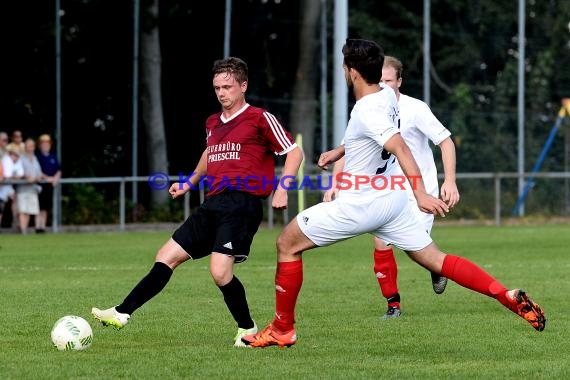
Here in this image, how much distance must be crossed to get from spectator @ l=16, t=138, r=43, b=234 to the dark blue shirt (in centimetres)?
30

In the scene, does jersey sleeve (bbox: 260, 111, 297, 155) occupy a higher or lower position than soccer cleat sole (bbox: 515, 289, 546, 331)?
higher

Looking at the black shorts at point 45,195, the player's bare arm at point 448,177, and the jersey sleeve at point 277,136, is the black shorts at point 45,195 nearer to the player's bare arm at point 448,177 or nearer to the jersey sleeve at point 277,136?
the player's bare arm at point 448,177

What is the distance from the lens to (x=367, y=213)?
820 centimetres

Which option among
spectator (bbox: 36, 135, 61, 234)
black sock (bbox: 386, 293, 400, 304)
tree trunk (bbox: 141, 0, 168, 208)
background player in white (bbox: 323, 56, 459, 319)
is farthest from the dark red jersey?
tree trunk (bbox: 141, 0, 168, 208)

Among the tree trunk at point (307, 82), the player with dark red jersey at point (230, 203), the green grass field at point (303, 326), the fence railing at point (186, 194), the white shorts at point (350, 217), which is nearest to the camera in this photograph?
the green grass field at point (303, 326)

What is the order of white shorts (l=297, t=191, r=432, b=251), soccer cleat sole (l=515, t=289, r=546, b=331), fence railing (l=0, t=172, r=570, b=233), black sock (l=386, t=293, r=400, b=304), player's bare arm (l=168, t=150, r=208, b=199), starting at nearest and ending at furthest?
1. white shorts (l=297, t=191, r=432, b=251)
2. soccer cleat sole (l=515, t=289, r=546, b=331)
3. player's bare arm (l=168, t=150, r=208, b=199)
4. black sock (l=386, t=293, r=400, b=304)
5. fence railing (l=0, t=172, r=570, b=233)

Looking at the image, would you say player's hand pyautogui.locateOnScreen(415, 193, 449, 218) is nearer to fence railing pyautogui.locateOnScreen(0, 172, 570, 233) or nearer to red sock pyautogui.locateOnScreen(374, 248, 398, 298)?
red sock pyautogui.locateOnScreen(374, 248, 398, 298)

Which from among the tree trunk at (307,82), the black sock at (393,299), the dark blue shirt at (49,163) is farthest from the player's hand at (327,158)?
the tree trunk at (307,82)

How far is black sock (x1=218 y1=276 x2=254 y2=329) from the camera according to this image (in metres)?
8.62

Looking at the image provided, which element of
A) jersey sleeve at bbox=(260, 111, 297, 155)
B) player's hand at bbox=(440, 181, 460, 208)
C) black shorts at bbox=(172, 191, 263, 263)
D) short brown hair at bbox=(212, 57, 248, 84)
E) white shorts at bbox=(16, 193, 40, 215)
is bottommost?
white shorts at bbox=(16, 193, 40, 215)

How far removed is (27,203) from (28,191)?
8.2 inches

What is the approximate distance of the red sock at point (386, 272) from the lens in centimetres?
1047

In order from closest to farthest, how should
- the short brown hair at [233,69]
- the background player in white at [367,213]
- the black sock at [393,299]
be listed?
the background player in white at [367,213], the short brown hair at [233,69], the black sock at [393,299]

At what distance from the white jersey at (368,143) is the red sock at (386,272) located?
2.25 metres
